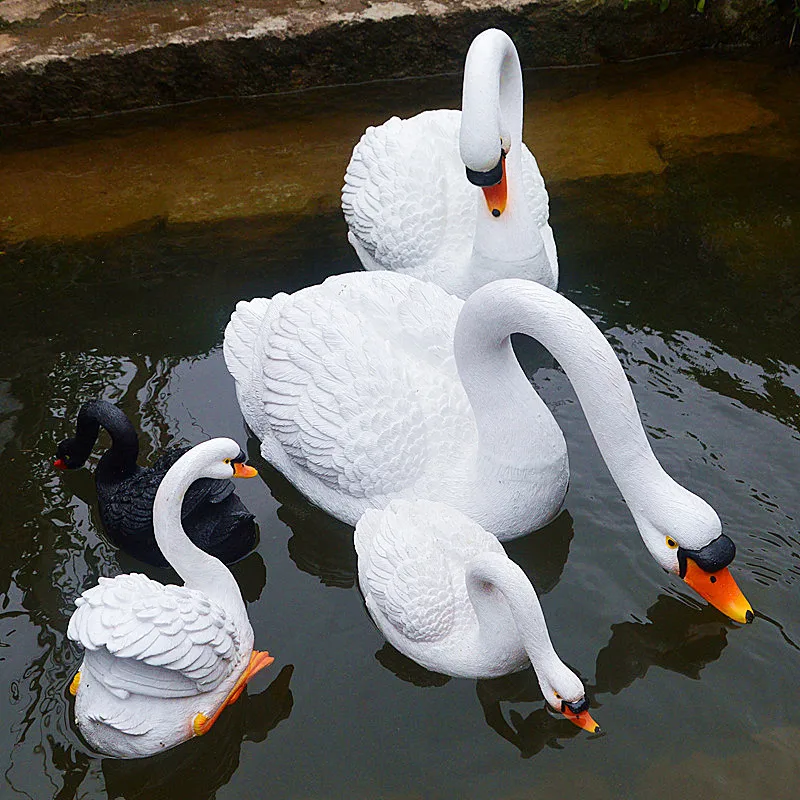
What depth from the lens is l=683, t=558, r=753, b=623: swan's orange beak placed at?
3668 millimetres

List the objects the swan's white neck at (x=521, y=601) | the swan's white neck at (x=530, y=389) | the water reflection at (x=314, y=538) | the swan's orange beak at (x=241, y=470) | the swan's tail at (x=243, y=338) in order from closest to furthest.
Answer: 1. the swan's white neck at (x=521, y=601)
2. the swan's white neck at (x=530, y=389)
3. the swan's orange beak at (x=241, y=470)
4. the water reflection at (x=314, y=538)
5. the swan's tail at (x=243, y=338)

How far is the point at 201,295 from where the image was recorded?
583cm

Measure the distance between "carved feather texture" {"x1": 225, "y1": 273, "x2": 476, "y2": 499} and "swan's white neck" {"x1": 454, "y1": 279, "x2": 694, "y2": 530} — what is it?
227 millimetres

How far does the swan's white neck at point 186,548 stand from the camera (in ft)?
12.3

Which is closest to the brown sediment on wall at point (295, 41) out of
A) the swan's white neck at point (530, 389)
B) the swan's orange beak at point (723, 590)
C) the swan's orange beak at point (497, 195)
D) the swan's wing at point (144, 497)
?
the swan's orange beak at point (497, 195)

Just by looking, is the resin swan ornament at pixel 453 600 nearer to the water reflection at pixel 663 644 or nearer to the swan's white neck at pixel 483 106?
the water reflection at pixel 663 644

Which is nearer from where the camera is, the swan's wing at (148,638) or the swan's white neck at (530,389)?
the swan's wing at (148,638)

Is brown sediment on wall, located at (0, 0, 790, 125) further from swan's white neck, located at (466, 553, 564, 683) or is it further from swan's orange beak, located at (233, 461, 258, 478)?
swan's white neck, located at (466, 553, 564, 683)

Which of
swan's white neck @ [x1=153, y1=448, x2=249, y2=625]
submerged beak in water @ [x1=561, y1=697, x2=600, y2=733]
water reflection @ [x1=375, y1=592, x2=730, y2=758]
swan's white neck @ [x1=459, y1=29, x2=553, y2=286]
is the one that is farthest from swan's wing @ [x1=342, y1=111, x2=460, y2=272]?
submerged beak in water @ [x1=561, y1=697, x2=600, y2=733]

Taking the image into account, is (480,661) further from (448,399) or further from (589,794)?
(448,399)

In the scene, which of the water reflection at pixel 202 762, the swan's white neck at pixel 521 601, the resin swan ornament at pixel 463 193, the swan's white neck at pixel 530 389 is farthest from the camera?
the resin swan ornament at pixel 463 193

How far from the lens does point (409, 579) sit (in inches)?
146

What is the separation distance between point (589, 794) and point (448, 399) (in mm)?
1600

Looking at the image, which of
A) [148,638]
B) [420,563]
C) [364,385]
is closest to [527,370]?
[364,385]
